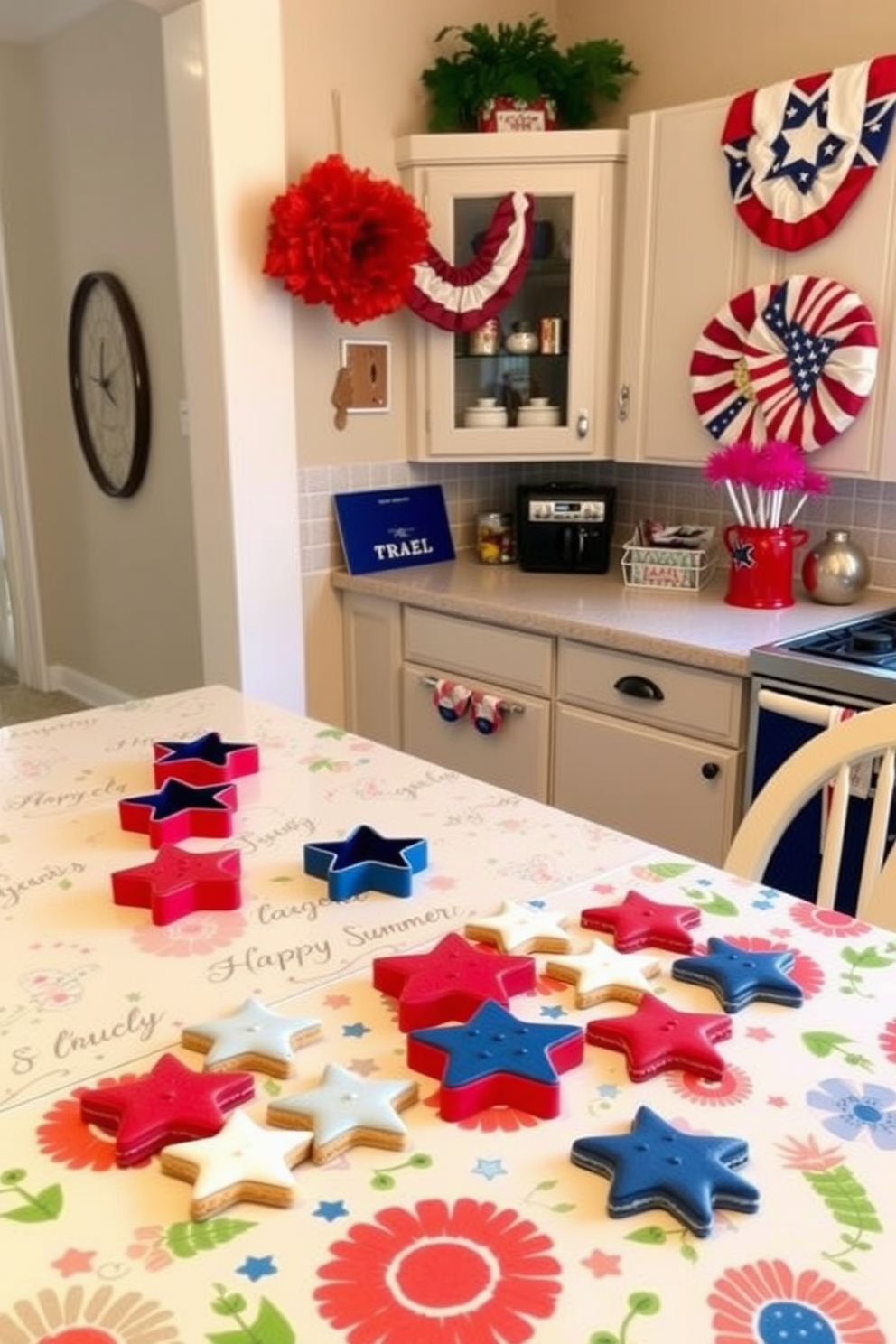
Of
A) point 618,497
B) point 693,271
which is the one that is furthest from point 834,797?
point 618,497

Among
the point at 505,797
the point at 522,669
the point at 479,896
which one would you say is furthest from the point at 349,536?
the point at 479,896

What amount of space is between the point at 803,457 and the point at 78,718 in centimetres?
169

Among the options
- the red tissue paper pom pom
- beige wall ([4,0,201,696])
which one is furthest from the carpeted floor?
the red tissue paper pom pom

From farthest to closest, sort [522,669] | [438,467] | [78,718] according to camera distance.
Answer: [438,467], [522,669], [78,718]

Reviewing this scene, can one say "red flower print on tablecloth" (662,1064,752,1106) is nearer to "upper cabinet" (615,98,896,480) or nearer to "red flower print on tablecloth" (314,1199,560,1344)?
"red flower print on tablecloth" (314,1199,560,1344)

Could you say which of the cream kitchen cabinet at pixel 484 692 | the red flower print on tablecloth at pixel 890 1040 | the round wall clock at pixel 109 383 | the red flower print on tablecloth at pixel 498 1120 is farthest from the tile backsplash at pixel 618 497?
the red flower print on tablecloth at pixel 498 1120

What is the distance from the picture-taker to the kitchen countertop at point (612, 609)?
2363mm

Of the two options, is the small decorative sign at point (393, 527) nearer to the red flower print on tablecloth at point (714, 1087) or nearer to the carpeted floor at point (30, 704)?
the carpeted floor at point (30, 704)

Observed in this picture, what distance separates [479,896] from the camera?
1190 mm

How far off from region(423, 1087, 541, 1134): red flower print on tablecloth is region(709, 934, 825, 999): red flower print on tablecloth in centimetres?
30

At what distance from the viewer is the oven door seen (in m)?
2.11

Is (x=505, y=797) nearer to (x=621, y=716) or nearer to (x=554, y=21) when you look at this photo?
(x=621, y=716)

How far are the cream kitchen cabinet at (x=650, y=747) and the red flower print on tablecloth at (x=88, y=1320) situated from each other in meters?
1.80

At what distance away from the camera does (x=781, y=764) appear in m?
2.12
